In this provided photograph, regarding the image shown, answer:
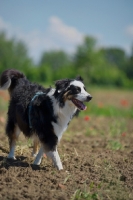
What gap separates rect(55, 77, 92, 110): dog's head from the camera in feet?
16.3

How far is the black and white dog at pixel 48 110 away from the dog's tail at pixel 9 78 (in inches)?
14.8

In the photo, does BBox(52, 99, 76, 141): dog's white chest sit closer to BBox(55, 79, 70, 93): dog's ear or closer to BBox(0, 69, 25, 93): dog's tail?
BBox(55, 79, 70, 93): dog's ear

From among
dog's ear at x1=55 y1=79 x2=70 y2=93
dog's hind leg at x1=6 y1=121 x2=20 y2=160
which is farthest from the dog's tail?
dog's ear at x1=55 y1=79 x2=70 y2=93

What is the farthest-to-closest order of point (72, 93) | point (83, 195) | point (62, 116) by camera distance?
point (62, 116)
point (72, 93)
point (83, 195)

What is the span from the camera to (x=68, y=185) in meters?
4.41

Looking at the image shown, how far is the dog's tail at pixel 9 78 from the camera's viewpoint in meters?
6.05

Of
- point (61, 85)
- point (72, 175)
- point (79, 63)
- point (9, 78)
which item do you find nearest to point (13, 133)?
point (9, 78)

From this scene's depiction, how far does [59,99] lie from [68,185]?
138cm

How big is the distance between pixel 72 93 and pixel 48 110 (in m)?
0.52

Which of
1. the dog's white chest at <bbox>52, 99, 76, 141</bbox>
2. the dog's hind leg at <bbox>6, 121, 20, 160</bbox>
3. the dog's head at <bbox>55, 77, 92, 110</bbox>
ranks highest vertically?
the dog's head at <bbox>55, 77, 92, 110</bbox>

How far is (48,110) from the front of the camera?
5168mm

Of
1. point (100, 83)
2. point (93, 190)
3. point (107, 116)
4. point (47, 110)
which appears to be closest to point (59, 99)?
point (47, 110)

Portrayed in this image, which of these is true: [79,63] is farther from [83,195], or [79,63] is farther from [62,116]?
[83,195]

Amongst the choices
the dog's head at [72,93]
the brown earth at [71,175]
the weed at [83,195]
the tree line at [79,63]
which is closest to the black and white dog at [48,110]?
the dog's head at [72,93]
